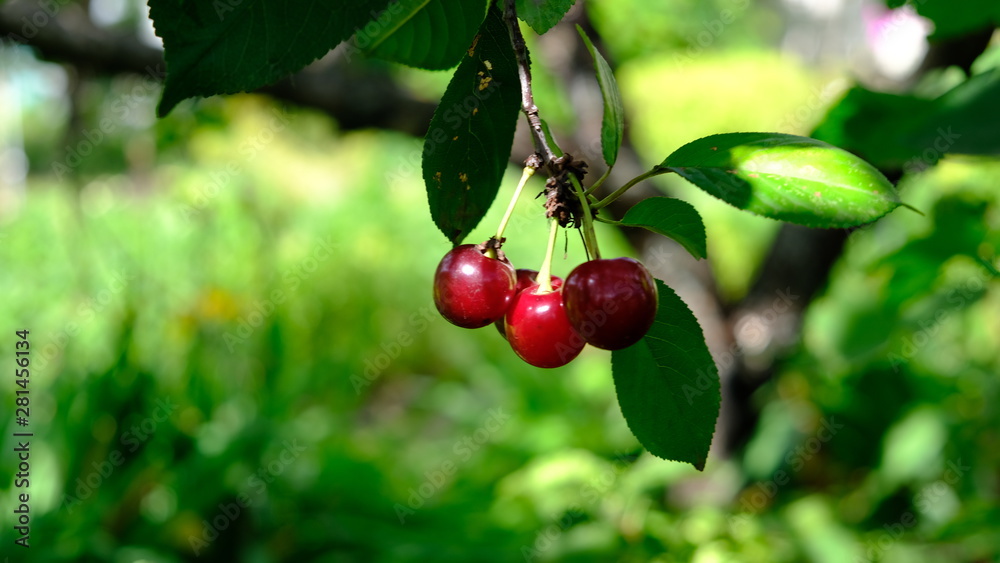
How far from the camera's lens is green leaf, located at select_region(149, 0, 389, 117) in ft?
1.48

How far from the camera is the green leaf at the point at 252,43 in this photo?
0.45m

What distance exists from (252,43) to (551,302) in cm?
27

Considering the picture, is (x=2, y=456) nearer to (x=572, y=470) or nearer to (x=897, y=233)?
(x=572, y=470)

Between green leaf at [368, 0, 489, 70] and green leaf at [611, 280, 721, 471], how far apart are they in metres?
0.24

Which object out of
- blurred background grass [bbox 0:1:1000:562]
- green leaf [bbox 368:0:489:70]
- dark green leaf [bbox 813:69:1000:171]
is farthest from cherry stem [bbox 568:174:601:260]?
blurred background grass [bbox 0:1:1000:562]

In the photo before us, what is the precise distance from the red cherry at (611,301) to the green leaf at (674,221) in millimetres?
41

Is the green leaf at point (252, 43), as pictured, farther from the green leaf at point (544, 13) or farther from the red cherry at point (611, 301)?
the red cherry at point (611, 301)

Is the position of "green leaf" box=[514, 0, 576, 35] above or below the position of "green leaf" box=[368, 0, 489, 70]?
above

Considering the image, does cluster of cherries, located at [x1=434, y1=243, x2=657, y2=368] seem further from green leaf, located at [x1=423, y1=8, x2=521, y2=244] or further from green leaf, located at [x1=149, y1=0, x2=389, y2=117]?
green leaf, located at [x1=149, y1=0, x2=389, y2=117]

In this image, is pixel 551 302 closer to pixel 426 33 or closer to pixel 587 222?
pixel 587 222

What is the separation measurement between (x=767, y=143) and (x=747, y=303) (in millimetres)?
1733

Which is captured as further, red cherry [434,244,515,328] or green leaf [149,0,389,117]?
red cherry [434,244,515,328]

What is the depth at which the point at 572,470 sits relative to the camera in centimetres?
192

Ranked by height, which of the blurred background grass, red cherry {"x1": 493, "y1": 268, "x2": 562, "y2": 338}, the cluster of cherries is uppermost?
the cluster of cherries
